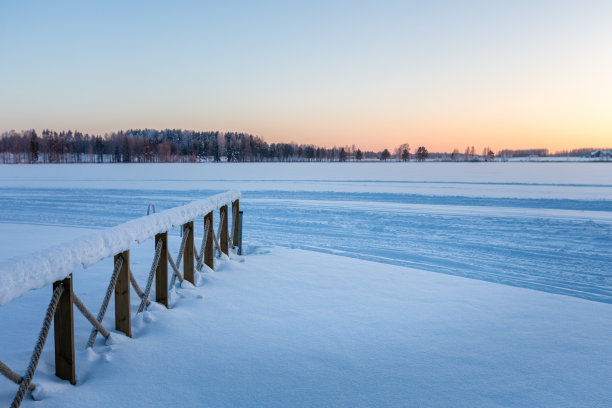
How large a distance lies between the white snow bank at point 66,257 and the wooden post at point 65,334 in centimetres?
20

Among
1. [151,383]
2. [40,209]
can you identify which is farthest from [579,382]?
[40,209]

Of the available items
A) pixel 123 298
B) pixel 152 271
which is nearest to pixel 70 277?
pixel 123 298

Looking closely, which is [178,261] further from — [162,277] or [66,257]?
[66,257]

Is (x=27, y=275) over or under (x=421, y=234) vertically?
over

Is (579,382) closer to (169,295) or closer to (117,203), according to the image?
(169,295)

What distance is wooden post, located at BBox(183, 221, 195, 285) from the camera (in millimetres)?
5805

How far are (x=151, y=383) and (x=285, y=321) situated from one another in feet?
6.13

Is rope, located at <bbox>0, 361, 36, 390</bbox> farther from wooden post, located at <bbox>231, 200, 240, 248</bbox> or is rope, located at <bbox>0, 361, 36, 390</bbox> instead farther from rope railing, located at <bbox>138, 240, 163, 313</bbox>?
wooden post, located at <bbox>231, 200, 240, 248</bbox>

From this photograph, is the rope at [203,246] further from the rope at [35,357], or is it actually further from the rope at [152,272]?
the rope at [35,357]

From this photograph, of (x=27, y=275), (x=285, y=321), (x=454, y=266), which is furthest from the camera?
(x=454, y=266)

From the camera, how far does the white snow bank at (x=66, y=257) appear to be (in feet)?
8.21

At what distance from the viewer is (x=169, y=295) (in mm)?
5535

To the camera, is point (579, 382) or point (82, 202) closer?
point (579, 382)

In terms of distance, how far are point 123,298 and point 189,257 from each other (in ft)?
6.32
